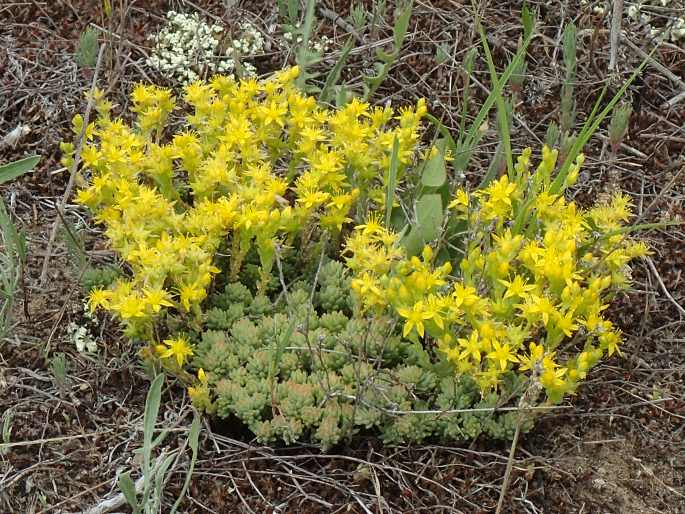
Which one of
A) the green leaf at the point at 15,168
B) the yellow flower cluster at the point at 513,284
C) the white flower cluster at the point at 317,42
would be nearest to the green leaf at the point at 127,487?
the yellow flower cluster at the point at 513,284

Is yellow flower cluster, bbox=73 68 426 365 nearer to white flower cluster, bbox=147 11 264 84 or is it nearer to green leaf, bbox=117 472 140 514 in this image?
green leaf, bbox=117 472 140 514

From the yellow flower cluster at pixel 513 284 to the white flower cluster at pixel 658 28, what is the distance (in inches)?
A: 66.7

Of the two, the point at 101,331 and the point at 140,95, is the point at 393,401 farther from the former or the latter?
the point at 140,95

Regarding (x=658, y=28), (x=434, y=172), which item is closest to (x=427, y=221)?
(x=434, y=172)

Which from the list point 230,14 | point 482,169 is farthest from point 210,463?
point 230,14

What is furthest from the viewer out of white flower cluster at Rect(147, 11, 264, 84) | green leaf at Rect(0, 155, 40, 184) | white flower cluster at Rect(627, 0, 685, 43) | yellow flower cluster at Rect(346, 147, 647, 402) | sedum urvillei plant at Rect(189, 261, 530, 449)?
white flower cluster at Rect(627, 0, 685, 43)

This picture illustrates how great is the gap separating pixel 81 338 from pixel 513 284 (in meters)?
1.44

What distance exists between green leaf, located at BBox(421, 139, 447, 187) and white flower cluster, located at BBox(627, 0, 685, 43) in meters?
1.74

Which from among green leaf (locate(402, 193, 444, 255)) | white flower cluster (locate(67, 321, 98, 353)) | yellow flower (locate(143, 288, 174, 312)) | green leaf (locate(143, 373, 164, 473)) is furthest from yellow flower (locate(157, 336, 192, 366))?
green leaf (locate(402, 193, 444, 255))

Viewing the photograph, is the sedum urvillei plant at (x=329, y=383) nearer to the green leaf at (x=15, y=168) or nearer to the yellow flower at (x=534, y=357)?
the yellow flower at (x=534, y=357)

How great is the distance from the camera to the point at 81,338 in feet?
10.4

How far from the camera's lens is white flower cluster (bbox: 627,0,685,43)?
436cm

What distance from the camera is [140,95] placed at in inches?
127

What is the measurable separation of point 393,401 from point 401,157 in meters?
0.81
